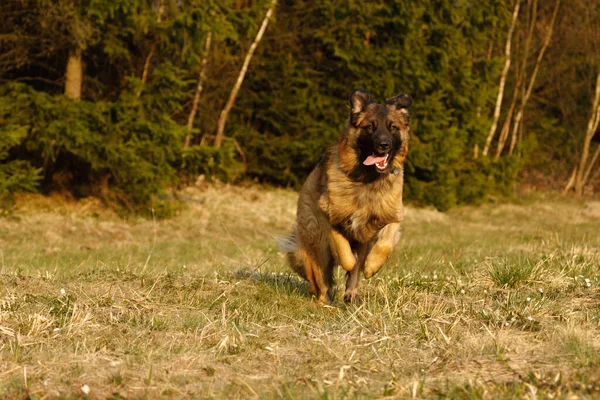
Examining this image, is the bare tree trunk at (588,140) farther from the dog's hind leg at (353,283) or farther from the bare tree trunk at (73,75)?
the dog's hind leg at (353,283)

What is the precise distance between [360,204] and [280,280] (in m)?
1.66

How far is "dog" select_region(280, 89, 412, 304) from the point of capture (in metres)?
6.93

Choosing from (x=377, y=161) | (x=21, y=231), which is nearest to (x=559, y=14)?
(x=21, y=231)

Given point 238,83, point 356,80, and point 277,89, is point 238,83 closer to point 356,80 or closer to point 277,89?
point 277,89

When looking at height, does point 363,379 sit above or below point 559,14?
below

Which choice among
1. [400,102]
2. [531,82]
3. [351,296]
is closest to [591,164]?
[531,82]

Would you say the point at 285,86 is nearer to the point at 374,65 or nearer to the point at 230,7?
the point at 374,65

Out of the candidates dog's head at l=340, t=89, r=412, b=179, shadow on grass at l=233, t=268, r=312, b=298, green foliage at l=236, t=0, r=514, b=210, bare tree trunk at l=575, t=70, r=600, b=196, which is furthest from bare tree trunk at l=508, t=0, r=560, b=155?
dog's head at l=340, t=89, r=412, b=179

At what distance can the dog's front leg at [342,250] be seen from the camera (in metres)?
6.99

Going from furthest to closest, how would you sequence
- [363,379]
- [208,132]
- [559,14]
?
[559,14] < [208,132] < [363,379]

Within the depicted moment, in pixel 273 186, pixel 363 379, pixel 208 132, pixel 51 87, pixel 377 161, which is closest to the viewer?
pixel 363 379

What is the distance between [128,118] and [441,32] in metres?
11.7

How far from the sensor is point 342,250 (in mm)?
7020

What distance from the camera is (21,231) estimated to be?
655 inches
